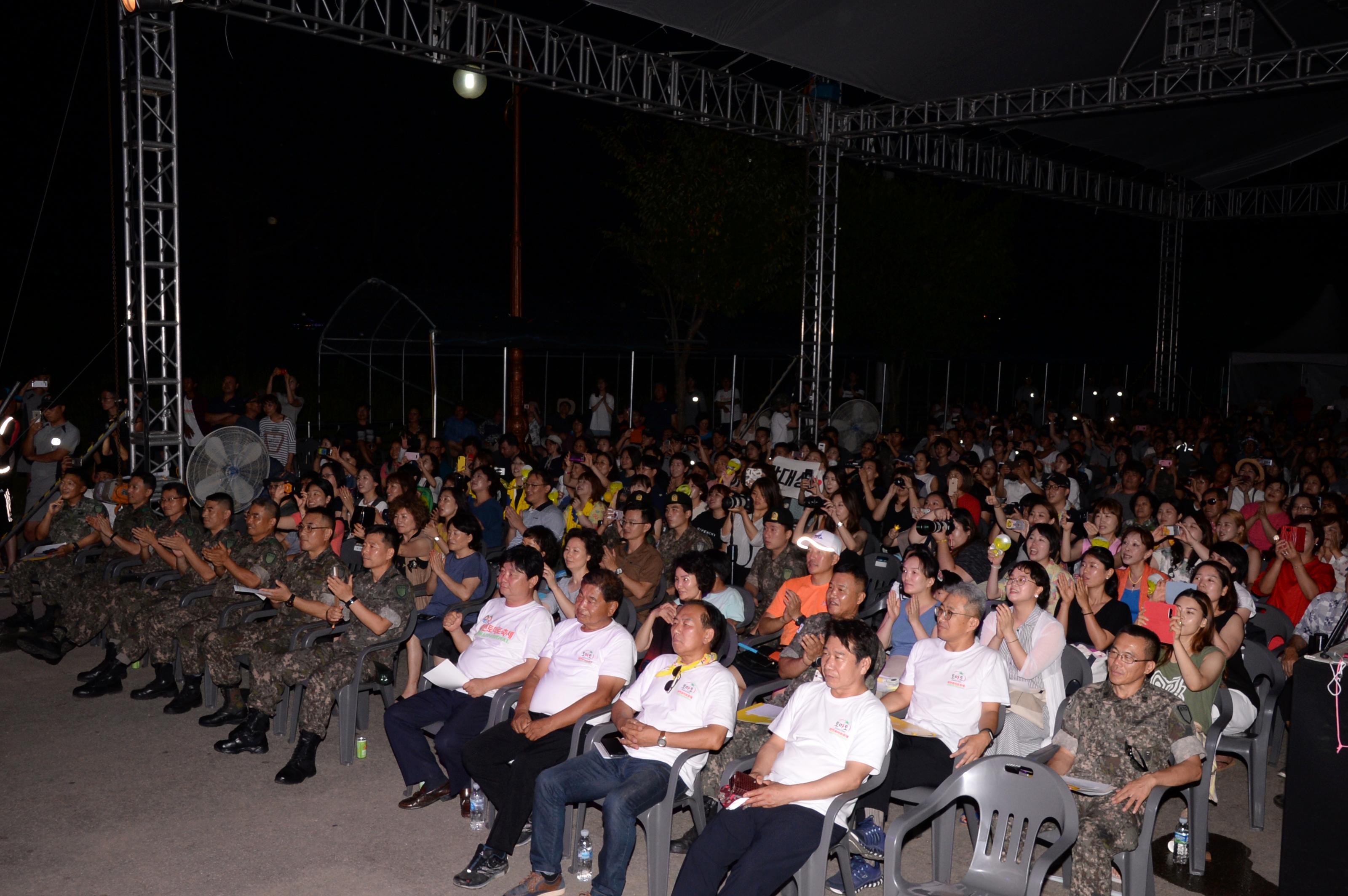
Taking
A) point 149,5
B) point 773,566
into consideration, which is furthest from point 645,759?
point 149,5

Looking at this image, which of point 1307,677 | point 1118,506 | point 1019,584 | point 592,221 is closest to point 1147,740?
point 1307,677

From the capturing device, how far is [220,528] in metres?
7.32

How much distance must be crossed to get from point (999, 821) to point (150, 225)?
8313 mm

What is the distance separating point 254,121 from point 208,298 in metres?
5.46

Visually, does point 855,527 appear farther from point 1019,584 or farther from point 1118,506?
point 1019,584

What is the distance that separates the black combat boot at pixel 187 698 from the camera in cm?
666

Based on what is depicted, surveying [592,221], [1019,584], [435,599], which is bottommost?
[435,599]

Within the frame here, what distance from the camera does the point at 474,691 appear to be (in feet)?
17.8

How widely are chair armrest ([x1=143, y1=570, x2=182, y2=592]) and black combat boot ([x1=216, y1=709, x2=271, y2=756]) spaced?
1.58 metres

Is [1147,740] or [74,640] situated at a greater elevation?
[1147,740]

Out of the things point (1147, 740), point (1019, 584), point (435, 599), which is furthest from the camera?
point (435, 599)

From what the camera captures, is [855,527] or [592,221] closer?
[855,527]

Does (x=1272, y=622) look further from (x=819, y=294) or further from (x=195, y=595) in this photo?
(x=819, y=294)

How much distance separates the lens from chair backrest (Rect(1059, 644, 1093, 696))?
5348mm
